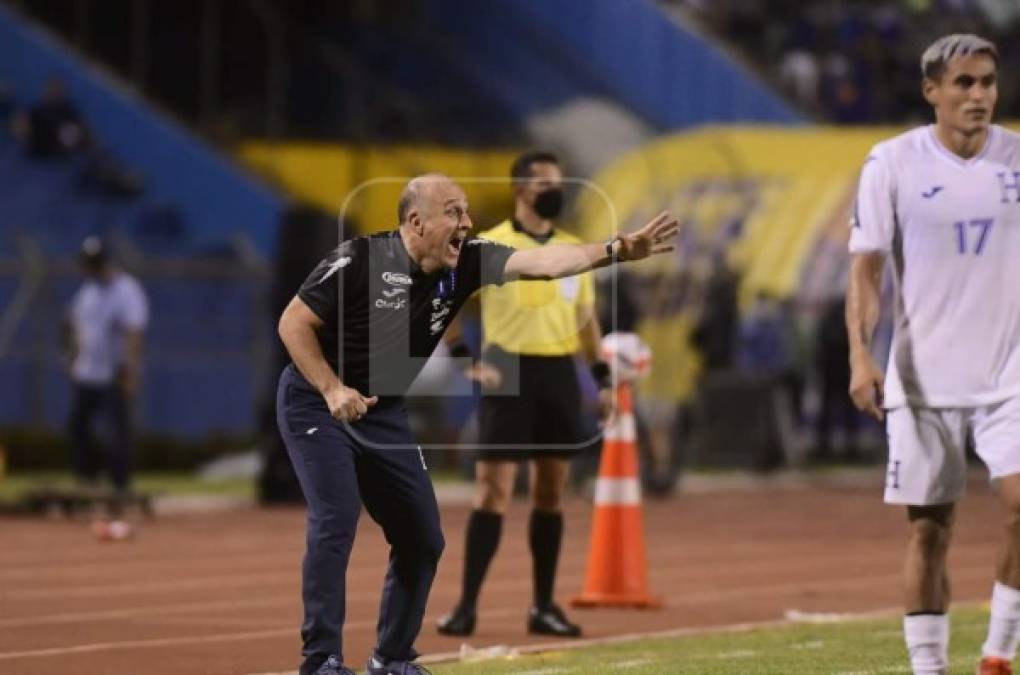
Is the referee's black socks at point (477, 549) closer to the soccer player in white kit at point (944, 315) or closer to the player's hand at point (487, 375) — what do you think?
the player's hand at point (487, 375)

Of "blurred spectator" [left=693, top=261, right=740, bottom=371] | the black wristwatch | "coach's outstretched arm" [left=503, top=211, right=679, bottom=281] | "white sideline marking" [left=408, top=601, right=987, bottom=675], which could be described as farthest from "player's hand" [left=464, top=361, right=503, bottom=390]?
"blurred spectator" [left=693, top=261, right=740, bottom=371]

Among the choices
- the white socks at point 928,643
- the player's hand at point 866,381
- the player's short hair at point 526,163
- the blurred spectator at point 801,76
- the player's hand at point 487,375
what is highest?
the blurred spectator at point 801,76

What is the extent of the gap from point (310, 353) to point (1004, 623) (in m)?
2.92

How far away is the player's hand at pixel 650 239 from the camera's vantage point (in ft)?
32.6

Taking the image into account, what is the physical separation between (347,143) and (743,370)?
8156 mm

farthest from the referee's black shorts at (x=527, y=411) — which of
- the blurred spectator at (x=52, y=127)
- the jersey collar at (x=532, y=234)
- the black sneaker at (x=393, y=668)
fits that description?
the blurred spectator at (x=52, y=127)

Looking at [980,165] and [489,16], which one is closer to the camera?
[980,165]

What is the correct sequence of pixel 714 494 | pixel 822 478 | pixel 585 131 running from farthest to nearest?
pixel 585 131 < pixel 822 478 < pixel 714 494

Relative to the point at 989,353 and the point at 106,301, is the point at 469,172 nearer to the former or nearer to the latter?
the point at 106,301

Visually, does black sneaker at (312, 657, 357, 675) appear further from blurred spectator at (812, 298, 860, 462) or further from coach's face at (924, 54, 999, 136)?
blurred spectator at (812, 298, 860, 462)

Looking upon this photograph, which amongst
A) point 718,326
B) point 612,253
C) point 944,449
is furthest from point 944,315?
point 718,326

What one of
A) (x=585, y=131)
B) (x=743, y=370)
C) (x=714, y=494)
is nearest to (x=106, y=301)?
(x=714, y=494)

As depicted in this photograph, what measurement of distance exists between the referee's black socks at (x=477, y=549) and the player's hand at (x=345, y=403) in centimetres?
375

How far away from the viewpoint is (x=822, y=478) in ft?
103
